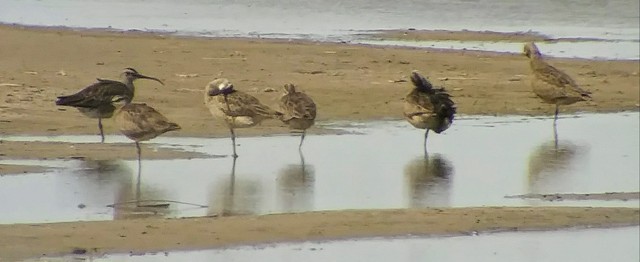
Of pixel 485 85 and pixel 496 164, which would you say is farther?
pixel 485 85

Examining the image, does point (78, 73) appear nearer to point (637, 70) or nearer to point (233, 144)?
point (233, 144)

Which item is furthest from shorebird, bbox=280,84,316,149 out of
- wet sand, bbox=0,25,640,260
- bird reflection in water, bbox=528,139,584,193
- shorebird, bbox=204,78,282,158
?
bird reflection in water, bbox=528,139,584,193

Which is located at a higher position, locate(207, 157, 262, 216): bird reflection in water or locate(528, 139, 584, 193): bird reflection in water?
locate(528, 139, 584, 193): bird reflection in water

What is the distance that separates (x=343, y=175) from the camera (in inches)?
455

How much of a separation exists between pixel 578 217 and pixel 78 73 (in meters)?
9.75

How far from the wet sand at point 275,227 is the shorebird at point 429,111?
10.7 ft

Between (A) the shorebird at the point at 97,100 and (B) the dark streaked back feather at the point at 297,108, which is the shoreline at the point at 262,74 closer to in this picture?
(A) the shorebird at the point at 97,100

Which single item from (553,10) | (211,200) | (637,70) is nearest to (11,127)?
(211,200)

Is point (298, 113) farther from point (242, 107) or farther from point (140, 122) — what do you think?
point (140, 122)

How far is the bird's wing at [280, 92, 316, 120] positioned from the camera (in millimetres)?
13258

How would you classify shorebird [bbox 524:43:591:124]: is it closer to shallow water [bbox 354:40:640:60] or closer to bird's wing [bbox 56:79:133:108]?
bird's wing [bbox 56:79:133:108]

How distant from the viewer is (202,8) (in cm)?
2989

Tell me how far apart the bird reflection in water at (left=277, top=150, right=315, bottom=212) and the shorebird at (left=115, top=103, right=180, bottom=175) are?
46.2 inches

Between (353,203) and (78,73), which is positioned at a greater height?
(78,73)
